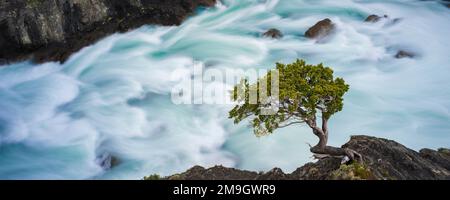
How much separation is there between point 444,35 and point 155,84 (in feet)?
70.3

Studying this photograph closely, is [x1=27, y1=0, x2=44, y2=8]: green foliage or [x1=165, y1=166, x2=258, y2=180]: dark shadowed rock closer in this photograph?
[x1=165, y1=166, x2=258, y2=180]: dark shadowed rock

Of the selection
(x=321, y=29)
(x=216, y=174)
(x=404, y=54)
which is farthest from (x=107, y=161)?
(x=404, y=54)

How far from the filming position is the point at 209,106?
30.7 metres

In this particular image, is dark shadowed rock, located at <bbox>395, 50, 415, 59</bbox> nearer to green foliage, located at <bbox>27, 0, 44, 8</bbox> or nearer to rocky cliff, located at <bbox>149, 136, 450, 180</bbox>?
rocky cliff, located at <bbox>149, 136, 450, 180</bbox>

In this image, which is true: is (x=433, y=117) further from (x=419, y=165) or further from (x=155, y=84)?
(x=155, y=84)

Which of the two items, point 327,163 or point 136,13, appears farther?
point 136,13

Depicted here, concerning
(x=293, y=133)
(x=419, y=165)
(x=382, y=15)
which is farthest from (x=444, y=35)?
(x=419, y=165)

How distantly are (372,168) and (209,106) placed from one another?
46.7ft

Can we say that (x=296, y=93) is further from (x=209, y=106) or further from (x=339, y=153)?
(x=209, y=106)

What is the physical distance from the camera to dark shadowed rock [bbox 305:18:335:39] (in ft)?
122

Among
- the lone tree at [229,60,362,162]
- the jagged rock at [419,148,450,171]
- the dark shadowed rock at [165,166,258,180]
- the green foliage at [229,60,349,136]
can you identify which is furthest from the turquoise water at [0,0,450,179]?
the green foliage at [229,60,349,136]

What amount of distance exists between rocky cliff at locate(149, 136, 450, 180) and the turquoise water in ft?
18.4

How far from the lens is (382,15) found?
39.6 m

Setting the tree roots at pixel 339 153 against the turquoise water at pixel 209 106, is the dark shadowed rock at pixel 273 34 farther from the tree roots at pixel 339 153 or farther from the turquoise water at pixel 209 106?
the tree roots at pixel 339 153
